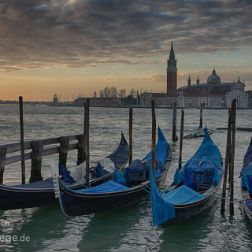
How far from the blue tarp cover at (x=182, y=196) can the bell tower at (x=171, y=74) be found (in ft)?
493

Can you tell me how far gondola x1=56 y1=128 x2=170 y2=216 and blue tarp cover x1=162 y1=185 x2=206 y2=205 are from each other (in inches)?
43.3

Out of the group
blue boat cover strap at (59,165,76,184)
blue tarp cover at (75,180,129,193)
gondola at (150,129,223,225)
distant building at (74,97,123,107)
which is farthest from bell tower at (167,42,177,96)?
blue tarp cover at (75,180,129,193)

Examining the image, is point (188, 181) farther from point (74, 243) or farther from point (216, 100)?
point (216, 100)

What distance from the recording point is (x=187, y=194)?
9.26 meters

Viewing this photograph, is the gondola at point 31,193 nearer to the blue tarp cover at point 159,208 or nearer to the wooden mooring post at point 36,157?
the wooden mooring post at point 36,157

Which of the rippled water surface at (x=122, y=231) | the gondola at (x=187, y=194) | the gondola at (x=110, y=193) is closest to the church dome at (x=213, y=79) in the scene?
the gondola at (x=110, y=193)

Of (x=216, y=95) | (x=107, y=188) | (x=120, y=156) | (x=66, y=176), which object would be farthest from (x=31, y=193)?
(x=216, y=95)

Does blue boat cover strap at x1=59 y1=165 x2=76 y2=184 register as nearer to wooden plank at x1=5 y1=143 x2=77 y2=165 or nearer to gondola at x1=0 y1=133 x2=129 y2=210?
gondola at x1=0 y1=133 x2=129 y2=210

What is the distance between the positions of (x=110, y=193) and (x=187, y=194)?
5.19 feet

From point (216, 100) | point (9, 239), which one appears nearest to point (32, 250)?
point (9, 239)

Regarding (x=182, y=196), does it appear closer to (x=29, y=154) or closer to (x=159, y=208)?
(x=159, y=208)

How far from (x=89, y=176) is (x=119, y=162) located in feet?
10.4

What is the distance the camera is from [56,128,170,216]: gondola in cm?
863

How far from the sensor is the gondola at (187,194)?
8.04 meters
